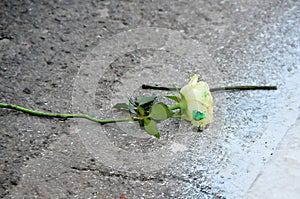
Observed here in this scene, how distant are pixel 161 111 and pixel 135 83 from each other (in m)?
0.25

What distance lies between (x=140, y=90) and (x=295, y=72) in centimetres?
54

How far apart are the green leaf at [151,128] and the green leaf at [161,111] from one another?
0.08ft

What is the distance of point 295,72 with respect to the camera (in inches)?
77.7

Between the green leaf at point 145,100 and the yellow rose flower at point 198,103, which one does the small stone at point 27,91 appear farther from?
the yellow rose flower at point 198,103

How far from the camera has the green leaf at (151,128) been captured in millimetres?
1718

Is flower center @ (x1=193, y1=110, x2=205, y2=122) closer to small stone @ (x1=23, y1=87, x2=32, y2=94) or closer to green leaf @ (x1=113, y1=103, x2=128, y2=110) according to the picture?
green leaf @ (x1=113, y1=103, x2=128, y2=110)

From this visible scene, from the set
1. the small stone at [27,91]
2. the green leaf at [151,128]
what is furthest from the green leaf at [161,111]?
the small stone at [27,91]

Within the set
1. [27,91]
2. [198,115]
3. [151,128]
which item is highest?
[198,115]

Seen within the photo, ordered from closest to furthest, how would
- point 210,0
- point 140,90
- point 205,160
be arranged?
1. point 205,160
2. point 140,90
3. point 210,0

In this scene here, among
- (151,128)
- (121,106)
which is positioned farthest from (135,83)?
(151,128)

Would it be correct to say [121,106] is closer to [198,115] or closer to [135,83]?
[135,83]

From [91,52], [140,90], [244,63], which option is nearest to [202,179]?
[140,90]

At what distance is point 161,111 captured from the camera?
5.69ft

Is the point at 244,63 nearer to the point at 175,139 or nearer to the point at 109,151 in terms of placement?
the point at 175,139
